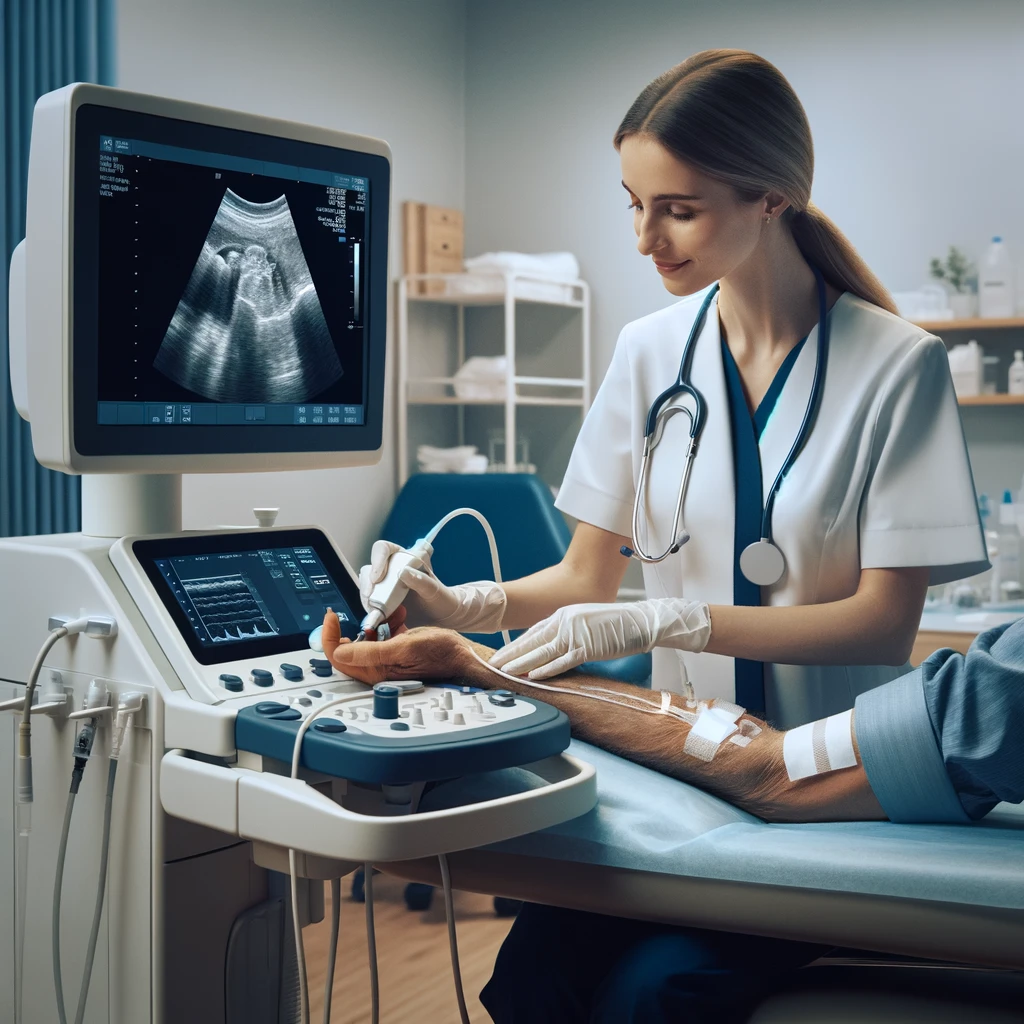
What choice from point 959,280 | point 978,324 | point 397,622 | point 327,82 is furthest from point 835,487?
point 327,82

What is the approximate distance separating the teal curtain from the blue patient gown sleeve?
200 cm

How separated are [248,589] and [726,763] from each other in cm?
51

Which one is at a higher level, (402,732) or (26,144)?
(26,144)

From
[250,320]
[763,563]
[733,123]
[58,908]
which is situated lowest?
[58,908]

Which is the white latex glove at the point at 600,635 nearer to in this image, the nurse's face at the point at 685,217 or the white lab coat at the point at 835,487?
the white lab coat at the point at 835,487

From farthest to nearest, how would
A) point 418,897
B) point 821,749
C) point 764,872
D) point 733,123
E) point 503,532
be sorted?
point 503,532, point 418,897, point 733,123, point 821,749, point 764,872

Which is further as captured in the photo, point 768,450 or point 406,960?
point 406,960

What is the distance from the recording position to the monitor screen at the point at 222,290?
1.10m

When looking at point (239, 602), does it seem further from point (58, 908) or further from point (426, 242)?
point (426, 242)

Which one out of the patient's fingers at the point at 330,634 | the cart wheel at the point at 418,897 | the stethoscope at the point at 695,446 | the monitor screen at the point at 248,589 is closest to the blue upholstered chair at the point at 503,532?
the cart wheel at the point at 418,897

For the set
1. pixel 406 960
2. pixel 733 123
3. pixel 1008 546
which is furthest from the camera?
pixel 1008 546

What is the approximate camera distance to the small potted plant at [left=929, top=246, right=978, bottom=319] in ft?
11.0

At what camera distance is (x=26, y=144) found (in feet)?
8.32

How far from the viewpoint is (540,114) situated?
411 cm
